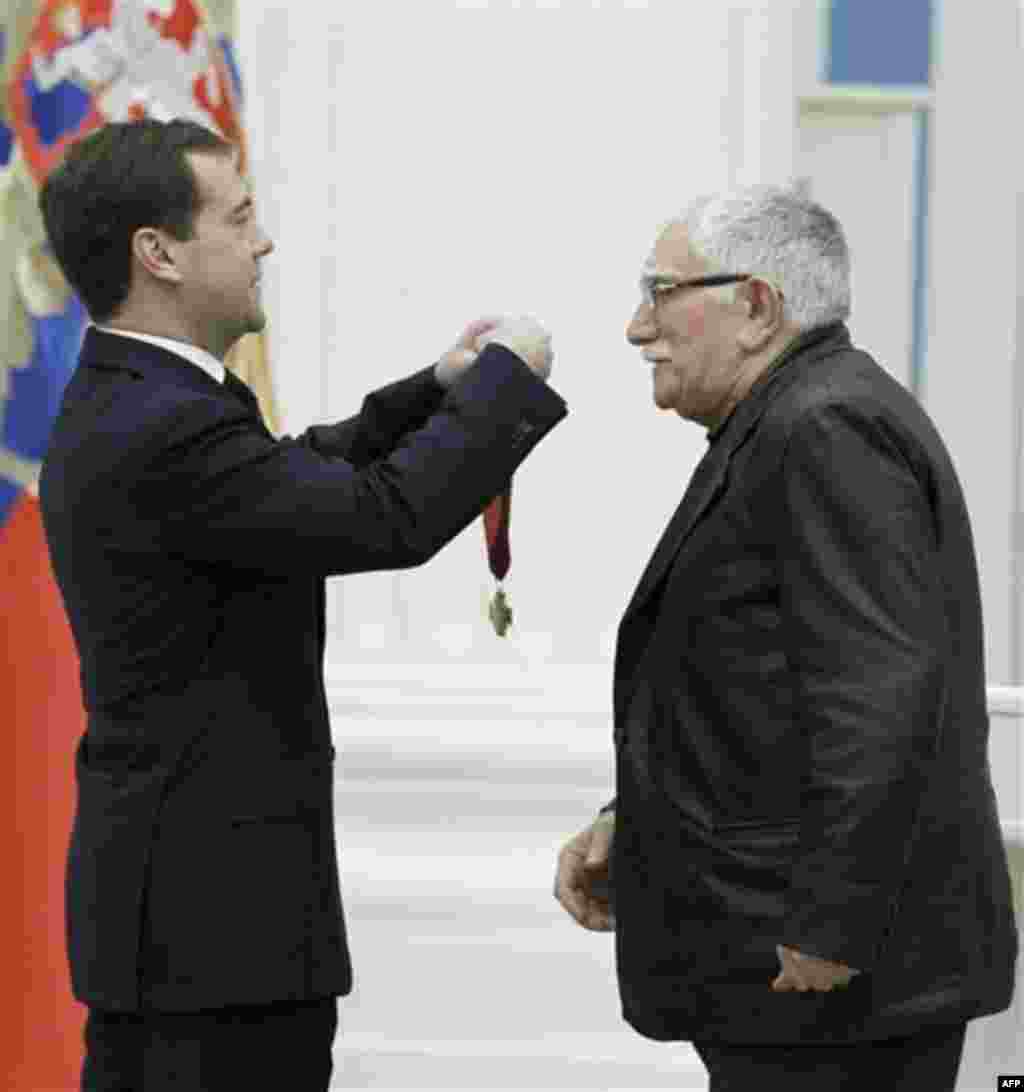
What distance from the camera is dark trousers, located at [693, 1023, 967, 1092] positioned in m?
2.36

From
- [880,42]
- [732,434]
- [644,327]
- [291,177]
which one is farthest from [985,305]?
[732,434]

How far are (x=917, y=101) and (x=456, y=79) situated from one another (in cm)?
117

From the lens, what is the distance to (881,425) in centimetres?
231

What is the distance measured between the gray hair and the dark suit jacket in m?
0.23

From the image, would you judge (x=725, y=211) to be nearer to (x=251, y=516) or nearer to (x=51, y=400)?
(x=251, y=516)

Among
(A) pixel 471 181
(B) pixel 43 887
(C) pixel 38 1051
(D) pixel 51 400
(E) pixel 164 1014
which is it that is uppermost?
(A) pixel 471 181

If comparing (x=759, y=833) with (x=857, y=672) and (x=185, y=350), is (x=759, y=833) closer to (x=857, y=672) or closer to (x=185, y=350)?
(x=857, y=672)

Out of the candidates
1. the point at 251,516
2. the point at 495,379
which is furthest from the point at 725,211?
the point at 251,516

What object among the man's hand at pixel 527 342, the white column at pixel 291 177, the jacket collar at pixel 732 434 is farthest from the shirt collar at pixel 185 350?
the white column at pixel 291 177

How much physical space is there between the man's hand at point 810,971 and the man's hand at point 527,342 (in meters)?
0.64

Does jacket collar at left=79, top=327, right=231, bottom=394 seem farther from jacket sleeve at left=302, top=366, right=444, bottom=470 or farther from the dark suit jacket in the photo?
jacket sleeve at left=302, top=366, right=444, bottom=470

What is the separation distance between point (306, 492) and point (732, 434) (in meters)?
0.40

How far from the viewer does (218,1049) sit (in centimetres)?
250

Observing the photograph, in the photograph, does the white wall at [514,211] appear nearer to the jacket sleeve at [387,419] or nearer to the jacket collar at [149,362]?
the jacket sleeve at [387,419]
